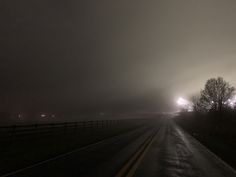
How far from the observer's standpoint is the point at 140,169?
10.2m

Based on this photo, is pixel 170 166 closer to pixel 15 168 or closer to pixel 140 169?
pixel 140 169

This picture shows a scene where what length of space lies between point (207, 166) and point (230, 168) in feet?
3.02

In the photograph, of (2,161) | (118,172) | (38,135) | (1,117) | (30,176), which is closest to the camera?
(30,176)

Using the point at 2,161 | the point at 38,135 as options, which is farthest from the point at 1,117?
the point at 2,161

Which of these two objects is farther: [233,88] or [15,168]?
[233,88]

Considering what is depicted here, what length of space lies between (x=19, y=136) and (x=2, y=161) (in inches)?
369

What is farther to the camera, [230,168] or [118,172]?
[230,168]

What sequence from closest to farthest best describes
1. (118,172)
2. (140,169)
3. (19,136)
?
(118,172)
(140,169)
(19,136)

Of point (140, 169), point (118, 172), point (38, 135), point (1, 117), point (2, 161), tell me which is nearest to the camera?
point (118, 172)

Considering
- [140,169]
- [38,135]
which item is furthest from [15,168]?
[38,135]

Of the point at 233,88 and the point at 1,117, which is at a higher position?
the point at 233,88

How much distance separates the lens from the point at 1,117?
131000mm

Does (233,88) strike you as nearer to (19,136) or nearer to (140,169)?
(19,136)

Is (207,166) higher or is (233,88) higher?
(233,88)
